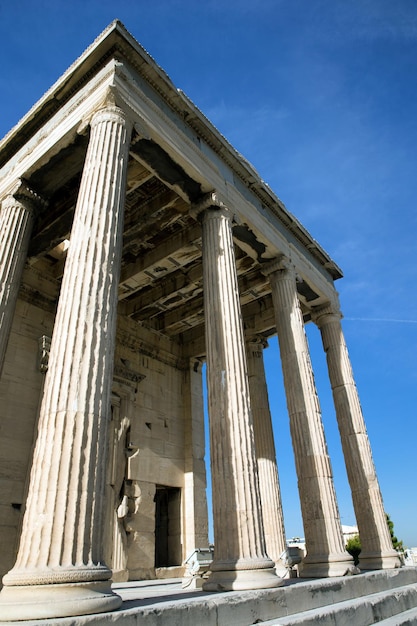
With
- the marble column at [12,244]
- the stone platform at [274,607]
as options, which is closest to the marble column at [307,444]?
the stone platform at [274,607]

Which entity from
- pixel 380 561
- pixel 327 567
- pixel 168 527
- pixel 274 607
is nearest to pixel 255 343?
pixel 168 527

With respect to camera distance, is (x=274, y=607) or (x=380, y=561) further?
(x=380, y=561)

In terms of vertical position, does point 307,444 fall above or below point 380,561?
above

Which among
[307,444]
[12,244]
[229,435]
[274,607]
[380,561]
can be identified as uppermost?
[12,244]

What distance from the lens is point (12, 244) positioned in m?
11.6

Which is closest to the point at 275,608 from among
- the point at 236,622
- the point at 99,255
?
the point at 236,622

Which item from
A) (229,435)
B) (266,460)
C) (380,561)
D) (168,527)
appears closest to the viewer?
(229,435)

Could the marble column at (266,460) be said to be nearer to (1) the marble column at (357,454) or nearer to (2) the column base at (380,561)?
(2) the column base at (380,561)

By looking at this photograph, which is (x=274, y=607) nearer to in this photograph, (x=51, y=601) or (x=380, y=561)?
(x=51, y=601)

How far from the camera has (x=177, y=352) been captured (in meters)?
21.4

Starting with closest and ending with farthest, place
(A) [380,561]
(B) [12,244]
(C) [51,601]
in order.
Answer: (C) [51,601] → (B) [12,244] → (A) [380,561]

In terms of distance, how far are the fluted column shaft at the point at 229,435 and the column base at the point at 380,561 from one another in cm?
759

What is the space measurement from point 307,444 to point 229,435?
430 cm

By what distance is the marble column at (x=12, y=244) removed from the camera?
1084 cm
